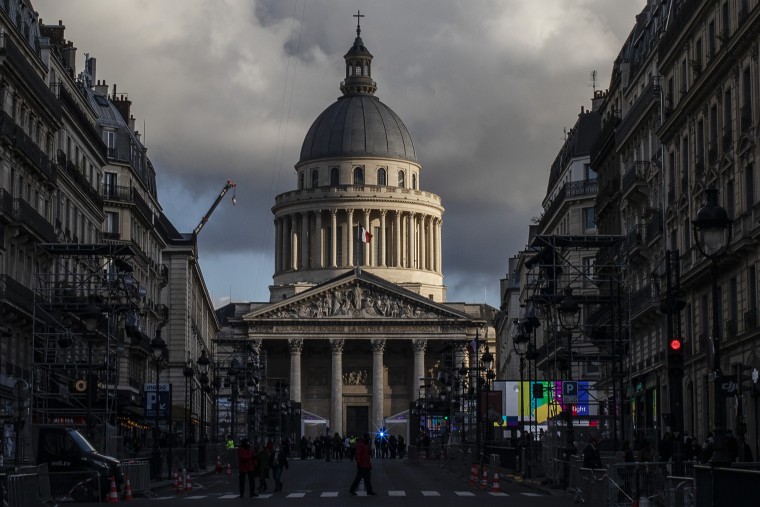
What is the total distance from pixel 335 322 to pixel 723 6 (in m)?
126

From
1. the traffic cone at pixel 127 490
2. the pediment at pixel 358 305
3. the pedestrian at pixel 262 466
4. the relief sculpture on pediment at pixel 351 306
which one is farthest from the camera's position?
the relief sculpture on pediment at pixel 351 306

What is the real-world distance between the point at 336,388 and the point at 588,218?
83.6 meters

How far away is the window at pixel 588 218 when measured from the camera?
99875mm

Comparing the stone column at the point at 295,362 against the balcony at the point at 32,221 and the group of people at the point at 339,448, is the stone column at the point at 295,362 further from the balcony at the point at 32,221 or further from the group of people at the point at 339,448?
the balcony at the point at 32,221

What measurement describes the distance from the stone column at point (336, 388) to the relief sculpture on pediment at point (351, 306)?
3.15 m

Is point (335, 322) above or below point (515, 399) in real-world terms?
above

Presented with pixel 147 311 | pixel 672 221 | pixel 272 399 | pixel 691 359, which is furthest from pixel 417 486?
pixel 272 399

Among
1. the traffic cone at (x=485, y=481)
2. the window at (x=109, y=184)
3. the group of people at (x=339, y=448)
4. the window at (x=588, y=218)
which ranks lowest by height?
the traffic cone at (x=485, y=481)

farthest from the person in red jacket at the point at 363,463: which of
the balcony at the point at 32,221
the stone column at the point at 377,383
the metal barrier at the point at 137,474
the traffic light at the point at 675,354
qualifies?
the stone column at the point at 377,383

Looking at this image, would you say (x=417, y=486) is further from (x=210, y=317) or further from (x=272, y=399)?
(x=210, y=317)

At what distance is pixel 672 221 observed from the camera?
6316 centimetres

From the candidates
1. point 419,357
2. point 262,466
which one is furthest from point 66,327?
point 419,357

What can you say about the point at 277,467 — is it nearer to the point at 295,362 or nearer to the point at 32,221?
the point at 32,221

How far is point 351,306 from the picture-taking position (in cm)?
17712
